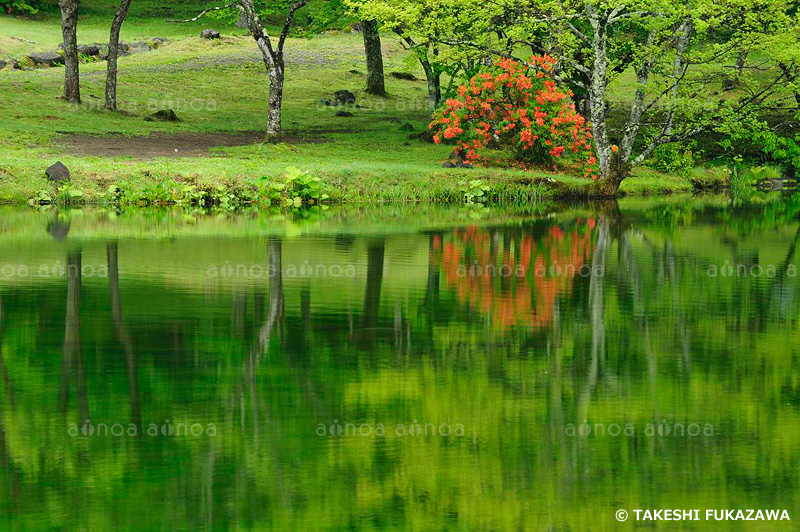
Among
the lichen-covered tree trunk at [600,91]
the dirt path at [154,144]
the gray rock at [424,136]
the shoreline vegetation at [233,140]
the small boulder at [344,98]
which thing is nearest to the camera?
the shoreline vegetation at [233,140]

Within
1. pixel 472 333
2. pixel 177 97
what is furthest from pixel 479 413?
pixel 177 97

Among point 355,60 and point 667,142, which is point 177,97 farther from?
point 667,142

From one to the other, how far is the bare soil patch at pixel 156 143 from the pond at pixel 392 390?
19072 mm

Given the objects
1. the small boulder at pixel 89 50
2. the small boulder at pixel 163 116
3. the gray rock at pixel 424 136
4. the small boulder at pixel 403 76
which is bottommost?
the gray rock at pixel 424 136

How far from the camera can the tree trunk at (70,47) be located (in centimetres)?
5169

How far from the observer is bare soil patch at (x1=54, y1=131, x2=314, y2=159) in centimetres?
3999

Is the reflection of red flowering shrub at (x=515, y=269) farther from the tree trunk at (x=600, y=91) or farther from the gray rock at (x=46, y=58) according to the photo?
the gray rock at (x=46, y=58)

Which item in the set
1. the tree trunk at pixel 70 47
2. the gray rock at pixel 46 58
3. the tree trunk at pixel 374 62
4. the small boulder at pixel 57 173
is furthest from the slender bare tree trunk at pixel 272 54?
the gray rock at pixel 46 58

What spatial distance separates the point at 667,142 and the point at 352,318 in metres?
30.0

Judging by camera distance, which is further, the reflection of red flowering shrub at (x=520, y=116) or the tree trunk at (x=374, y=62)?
the tree trunk at (x=374, y=62)

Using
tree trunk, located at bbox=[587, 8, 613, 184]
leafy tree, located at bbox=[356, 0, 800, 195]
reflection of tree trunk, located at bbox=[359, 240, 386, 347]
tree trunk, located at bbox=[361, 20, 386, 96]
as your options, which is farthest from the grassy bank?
reflection of tree trunk, located at bbox=[359, 240, 386, 347]

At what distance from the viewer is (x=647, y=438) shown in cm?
888

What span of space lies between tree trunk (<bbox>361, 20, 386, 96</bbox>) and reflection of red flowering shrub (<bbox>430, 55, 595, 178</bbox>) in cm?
1807

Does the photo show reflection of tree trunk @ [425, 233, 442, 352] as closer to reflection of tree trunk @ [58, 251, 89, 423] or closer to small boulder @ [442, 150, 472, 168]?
reflection of tree trunk @ [58, 251, 89, 423]
